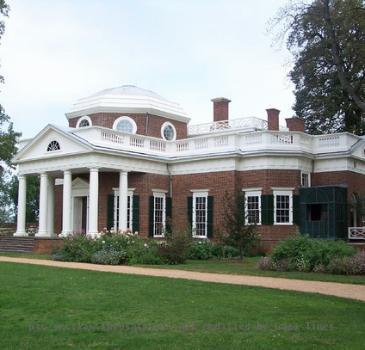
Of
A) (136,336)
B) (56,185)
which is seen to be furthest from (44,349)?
(56,185)

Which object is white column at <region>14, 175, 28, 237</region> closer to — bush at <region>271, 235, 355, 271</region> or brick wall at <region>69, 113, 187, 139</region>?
brick wall at <region>69, 113, 187, 139</region>

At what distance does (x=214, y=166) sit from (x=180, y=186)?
8.01 ft

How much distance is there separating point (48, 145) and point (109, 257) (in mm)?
10461

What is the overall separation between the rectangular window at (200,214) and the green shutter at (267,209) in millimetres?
3093

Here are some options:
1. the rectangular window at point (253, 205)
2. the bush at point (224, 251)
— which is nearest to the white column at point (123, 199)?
the bush at point (224, 251)

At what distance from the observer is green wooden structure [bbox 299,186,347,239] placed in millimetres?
25422

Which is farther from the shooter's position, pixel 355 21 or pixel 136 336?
pixel 355 21

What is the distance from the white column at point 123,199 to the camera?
2752 cm

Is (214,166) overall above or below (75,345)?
above

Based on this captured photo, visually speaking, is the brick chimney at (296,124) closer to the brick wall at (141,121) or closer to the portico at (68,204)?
the brick wall at (141,121)

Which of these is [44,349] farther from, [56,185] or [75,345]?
[56,185]

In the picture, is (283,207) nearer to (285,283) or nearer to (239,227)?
(239,227)

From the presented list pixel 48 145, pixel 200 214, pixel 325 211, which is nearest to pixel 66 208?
pixel 48 145

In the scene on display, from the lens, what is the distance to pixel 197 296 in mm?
11438
